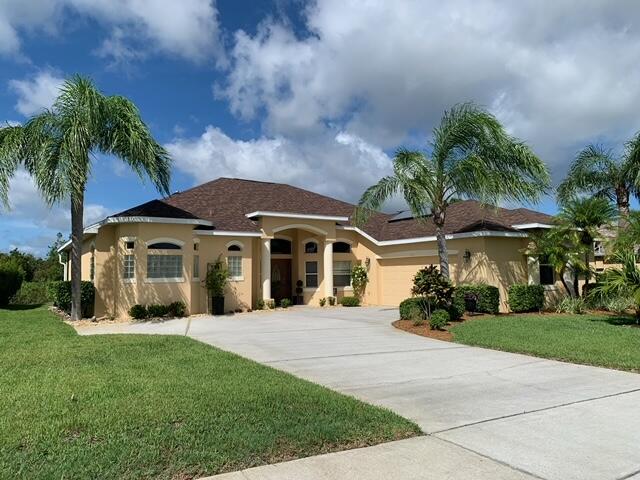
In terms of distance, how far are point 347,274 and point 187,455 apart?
20.8m

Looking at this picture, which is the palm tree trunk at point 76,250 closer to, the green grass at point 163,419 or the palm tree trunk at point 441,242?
the green grass at point 163,419

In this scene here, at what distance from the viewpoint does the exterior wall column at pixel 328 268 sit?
922 inches

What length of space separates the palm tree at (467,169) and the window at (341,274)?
8.00m

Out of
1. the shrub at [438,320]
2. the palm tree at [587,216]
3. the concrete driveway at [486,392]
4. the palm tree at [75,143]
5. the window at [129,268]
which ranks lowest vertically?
the concrete driveway at [486,392]

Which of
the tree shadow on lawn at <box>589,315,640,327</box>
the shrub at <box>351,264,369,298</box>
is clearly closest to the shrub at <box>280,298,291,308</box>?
the shrub at <box>351,264,369,298</box>

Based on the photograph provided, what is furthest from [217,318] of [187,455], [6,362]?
[187,455]

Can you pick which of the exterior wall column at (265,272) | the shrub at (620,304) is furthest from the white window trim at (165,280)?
the shrub at (620,304)

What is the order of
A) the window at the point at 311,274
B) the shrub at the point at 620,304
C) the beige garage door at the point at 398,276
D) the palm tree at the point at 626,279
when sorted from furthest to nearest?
the window at the point at 311,274, the beige garage door at the point at 398,276, the shrub at the point at 620,304, the palm tree at the point at 626,279

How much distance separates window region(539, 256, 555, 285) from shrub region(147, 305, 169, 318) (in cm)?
1481

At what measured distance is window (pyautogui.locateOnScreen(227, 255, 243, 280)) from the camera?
68.7ft

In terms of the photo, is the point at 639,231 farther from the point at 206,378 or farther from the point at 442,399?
the point at 206,378

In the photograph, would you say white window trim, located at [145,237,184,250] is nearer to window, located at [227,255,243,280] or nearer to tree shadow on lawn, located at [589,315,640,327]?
window, located at [227,255,243,280]

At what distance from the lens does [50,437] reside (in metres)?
4.87

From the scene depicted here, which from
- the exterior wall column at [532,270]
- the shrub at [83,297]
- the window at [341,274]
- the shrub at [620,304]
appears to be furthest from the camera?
the window at [341,274]
